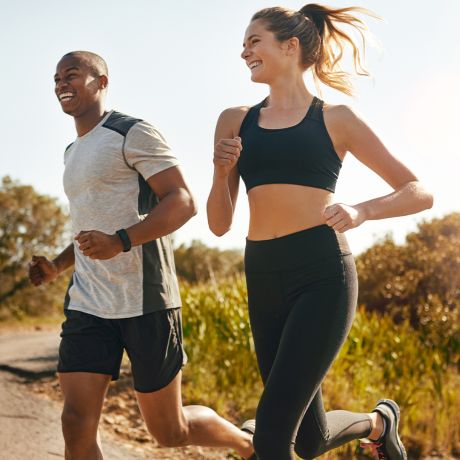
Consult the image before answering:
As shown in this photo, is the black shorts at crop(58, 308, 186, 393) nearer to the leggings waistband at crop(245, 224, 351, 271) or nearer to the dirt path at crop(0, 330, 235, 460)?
the leggings waistband at crop(245, 224, 351, 271)

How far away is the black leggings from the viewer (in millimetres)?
2762

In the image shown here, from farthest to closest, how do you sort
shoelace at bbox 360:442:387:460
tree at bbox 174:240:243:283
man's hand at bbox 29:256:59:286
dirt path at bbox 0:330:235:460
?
tree at bbox 174:240:243:283
dirt path at bbox 0:330:235:460
shoelace at bbox 360:442:387:460
man's hand at bbox 29:256:59:286

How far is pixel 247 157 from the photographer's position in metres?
3.14

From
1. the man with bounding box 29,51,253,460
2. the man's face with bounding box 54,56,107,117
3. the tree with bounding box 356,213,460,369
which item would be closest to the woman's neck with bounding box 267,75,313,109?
the man with bounding box 29,51,253,460

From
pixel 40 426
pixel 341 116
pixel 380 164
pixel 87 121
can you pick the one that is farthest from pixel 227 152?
pixel 40 426

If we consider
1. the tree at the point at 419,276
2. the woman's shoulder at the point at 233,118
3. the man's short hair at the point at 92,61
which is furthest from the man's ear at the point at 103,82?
the tree at the point at 419,276

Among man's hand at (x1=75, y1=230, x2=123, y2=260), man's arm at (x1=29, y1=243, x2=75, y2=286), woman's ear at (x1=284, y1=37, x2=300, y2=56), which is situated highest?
woman's ear at (x1=284, y1=37, x2=300, y2=56)

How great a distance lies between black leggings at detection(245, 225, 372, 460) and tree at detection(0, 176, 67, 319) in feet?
47.3

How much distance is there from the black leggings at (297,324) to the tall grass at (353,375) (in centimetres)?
284

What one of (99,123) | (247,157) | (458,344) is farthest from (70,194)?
(458,344)

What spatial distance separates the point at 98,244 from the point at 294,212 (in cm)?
A: 78

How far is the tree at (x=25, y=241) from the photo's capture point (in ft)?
55.7

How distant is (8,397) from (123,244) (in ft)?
13.9

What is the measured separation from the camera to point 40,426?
5.83 m
